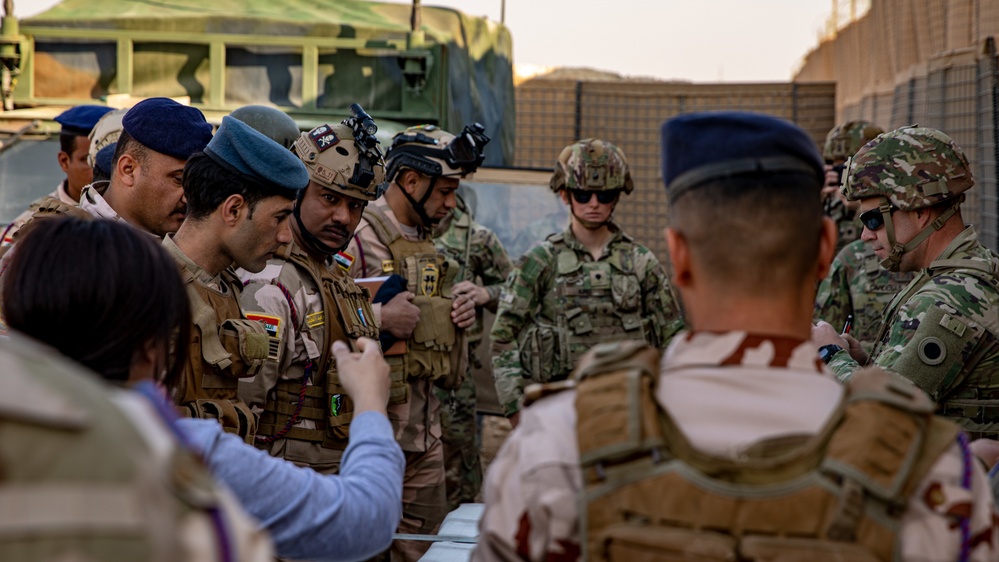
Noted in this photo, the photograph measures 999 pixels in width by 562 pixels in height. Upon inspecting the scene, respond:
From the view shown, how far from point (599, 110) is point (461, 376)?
914 cm

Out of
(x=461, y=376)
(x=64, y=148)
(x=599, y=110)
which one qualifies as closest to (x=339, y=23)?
(x=64, y=148)

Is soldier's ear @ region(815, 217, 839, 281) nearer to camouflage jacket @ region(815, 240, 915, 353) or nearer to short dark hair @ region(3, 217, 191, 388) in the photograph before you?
short dark hair @ region(3, 217, 191, 388)

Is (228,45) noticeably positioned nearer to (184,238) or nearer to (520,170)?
(520,170)

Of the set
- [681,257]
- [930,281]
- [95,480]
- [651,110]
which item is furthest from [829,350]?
[651,110]

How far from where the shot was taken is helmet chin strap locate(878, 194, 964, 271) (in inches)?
142

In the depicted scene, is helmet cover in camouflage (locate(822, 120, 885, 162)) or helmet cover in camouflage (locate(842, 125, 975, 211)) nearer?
helmet cover in camouflage (locate(842, 125, 975, 211))

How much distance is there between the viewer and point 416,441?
5.13 metres

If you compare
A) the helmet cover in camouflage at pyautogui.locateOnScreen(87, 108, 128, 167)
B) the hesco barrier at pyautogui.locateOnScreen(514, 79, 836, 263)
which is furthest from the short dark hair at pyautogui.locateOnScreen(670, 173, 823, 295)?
the hesco barrier at pyautogui.locateOnScreen(514, 79, 836, 263)

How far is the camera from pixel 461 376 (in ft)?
18.5

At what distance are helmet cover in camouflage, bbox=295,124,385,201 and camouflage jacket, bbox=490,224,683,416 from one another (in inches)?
68.0

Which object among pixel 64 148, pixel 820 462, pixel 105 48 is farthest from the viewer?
pixel 105 48

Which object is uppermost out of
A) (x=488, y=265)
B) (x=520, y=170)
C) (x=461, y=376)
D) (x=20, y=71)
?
(x=20, y=71)

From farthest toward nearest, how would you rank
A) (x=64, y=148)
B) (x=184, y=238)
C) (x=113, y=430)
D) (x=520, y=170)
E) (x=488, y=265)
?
(x=520, y=170)
(x=488, y=265)
(x=64, y=148)
(x=184, y=238)
(x=113, y=430)

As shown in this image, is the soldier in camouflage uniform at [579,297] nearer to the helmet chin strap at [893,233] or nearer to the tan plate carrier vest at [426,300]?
the tan plate carrier vest at [426,300]
